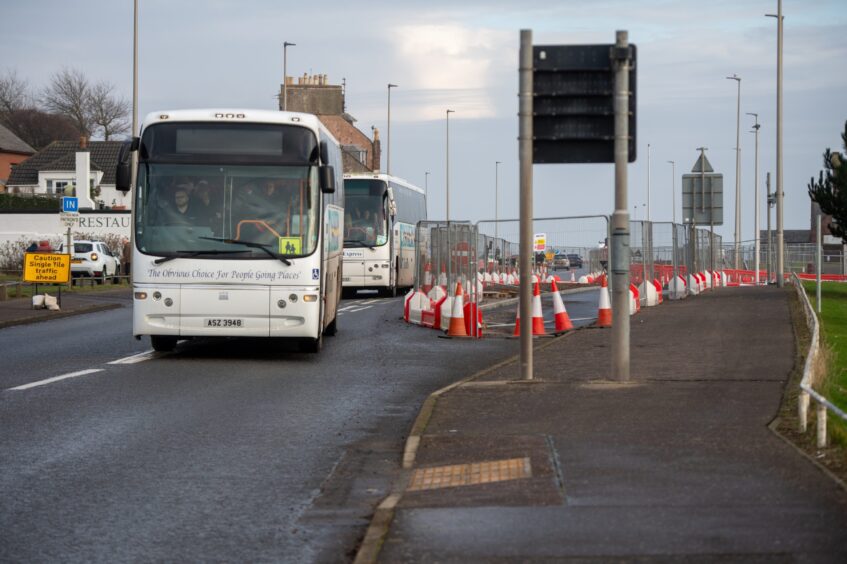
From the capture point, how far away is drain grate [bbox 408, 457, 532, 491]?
25.7 feet

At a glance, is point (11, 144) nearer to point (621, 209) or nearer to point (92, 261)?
point (92, 261)

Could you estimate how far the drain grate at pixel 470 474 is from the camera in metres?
7.82

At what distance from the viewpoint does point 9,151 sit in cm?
10631

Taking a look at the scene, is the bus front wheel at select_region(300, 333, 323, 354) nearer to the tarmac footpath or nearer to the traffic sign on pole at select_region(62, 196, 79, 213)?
the tarmac footpath

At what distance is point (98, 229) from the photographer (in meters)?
65.5

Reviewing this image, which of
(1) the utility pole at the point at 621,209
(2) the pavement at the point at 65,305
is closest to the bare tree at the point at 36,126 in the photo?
(2) the pavement at the point at 65,305

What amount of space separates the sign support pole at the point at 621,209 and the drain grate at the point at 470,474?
14.1 feet

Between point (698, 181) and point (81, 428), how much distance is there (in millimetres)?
26939

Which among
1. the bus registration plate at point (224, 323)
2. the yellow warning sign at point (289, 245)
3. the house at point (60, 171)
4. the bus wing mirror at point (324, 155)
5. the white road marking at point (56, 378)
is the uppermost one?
the house at point (60, 171)

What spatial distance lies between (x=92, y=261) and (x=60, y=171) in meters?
48.4

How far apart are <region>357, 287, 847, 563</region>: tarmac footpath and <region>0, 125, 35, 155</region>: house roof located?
323 ft

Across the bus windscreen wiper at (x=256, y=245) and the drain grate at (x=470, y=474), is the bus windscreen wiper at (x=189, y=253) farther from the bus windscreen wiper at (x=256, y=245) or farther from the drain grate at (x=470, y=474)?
the drain grate at (x=470, y=474)

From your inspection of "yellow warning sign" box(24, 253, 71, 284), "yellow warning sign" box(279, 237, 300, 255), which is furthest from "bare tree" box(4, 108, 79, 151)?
"yellow warning sign" box(279, 237, 300, 255)

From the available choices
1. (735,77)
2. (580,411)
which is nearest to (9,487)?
(580,411)
